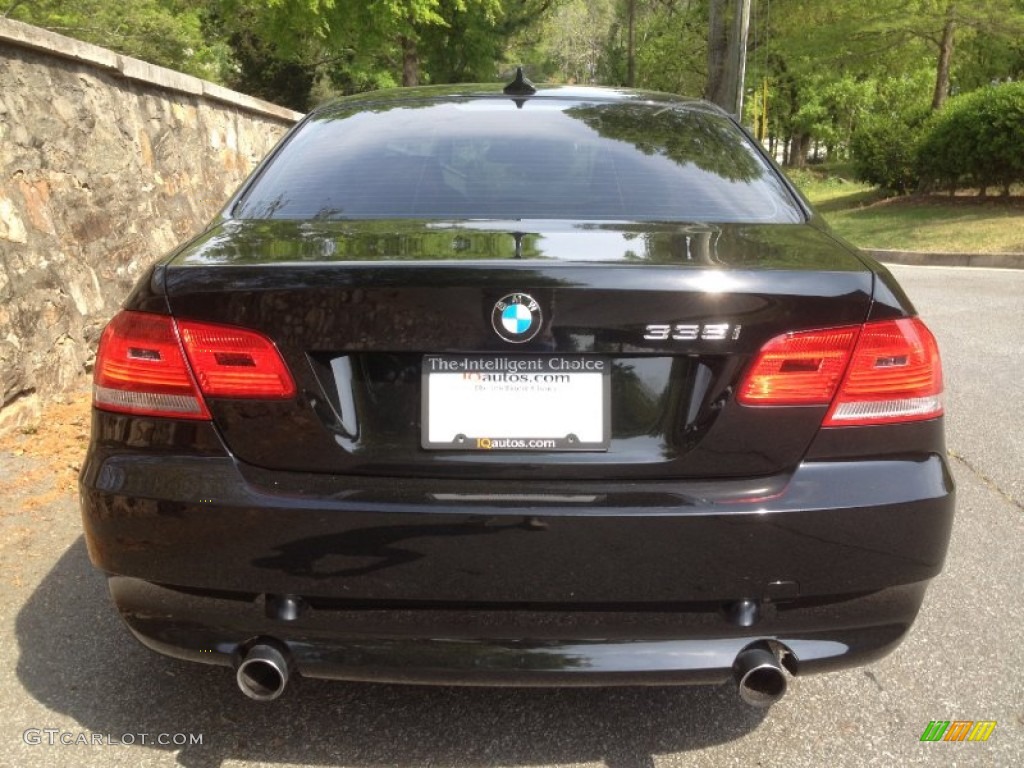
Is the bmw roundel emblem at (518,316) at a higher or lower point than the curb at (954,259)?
higher

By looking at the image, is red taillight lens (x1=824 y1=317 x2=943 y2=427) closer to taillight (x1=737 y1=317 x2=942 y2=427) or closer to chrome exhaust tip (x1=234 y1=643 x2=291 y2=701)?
taillight (x1=737 y1=317 x2=942 y2=427)

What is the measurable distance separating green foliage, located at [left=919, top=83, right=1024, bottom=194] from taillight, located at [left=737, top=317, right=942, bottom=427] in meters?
17.2

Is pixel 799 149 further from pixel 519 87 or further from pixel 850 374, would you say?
pixel 850 374

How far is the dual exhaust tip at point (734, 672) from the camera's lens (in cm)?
193

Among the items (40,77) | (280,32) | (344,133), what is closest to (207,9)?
(280,32)

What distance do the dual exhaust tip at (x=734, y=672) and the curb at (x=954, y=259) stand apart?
11172 millimetres

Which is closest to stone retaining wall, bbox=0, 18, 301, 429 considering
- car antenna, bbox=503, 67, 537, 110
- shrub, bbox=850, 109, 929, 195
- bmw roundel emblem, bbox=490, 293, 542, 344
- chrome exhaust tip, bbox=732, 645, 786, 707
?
car antenna, bbox=503, 67, 537, 110

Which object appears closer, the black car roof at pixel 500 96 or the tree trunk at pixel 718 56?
the black car roof at pixel 500 96

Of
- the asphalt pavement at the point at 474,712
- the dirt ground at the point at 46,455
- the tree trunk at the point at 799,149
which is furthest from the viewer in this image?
the tree trunk at the point at 799,149

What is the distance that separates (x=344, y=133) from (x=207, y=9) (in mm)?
31187

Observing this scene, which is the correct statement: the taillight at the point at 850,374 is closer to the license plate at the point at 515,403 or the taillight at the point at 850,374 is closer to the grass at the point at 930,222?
the license plate at the point at 515,403

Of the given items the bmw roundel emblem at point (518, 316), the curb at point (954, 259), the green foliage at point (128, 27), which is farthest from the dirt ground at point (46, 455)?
the green foliage at point (128, 27)

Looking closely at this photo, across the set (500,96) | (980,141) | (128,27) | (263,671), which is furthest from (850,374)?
(128,27)

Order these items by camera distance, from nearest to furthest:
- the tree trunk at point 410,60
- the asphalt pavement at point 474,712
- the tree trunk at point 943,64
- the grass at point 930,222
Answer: the asphalt pavement at point 474,712 → the grass at point 930,222 → the tree trunk at point 943,64 → the tree trunk at point 410,60
